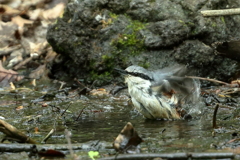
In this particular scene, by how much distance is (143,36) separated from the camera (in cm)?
811

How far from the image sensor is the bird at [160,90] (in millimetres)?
5988

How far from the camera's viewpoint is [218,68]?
27.0 feet

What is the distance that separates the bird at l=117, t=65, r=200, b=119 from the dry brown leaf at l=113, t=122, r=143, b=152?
6.80ft

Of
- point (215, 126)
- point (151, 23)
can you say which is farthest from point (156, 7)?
point (215, 126)

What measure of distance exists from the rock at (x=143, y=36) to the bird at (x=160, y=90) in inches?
71.4

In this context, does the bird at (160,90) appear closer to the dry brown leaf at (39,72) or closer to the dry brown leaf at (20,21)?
the dry brown leaf at (39,72)

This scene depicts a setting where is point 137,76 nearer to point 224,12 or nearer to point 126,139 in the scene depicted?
point 224,12

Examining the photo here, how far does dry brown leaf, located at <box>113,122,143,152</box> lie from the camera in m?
3.80

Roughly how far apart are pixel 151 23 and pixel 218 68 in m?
1.60

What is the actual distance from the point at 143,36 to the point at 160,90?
7.36 feet

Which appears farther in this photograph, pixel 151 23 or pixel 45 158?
pixel 151 23

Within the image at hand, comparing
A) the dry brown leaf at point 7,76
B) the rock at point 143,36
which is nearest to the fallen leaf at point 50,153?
the rock at point 143,36

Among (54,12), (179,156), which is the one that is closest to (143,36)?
(179,156)

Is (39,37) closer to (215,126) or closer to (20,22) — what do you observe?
(20,22)
